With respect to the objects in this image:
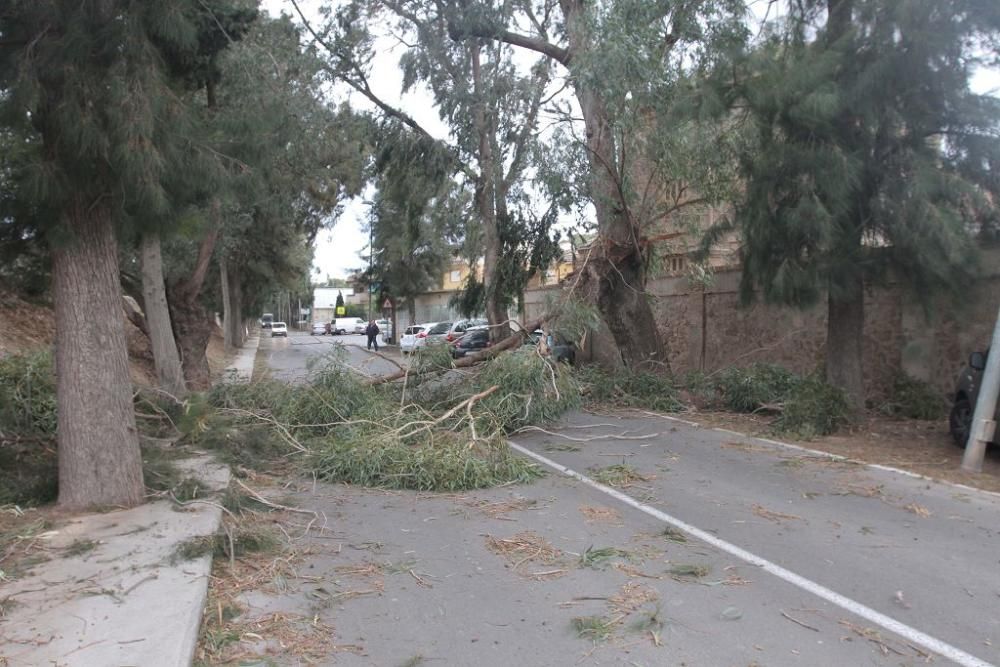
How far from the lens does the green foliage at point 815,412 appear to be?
1202 centimetres

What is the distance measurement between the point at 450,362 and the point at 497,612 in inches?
320

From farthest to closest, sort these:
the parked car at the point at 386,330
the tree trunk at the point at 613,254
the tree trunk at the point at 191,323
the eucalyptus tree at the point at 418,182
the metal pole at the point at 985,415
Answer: the parked car at the point at 386,330 < the eucalyptus tree at the point at 418,182 < the tree trunk at the point at 191,323 < the tree trunk at the point at 613,254 < the metal pole at the point at 985,415

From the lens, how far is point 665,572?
599cm

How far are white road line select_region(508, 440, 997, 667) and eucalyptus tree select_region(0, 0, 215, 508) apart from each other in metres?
4.82

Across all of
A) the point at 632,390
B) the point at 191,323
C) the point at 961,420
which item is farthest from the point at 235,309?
the point at 961,420

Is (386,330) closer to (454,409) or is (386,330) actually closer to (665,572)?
(454,409)

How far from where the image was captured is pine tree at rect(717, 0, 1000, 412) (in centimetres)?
1038

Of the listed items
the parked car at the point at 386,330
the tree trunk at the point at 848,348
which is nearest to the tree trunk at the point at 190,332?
the tree trunk at the point at 848,348

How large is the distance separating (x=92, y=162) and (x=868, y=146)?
9.58 m

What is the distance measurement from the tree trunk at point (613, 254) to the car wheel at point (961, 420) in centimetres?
653

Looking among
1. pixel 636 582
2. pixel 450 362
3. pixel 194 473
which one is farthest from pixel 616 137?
pixel 636 582

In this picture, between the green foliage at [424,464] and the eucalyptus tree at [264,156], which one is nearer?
the eucalyptus tree at [264,156]

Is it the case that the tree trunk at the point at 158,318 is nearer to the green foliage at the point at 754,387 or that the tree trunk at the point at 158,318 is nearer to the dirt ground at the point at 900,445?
the dirt ground at the point at 900,445

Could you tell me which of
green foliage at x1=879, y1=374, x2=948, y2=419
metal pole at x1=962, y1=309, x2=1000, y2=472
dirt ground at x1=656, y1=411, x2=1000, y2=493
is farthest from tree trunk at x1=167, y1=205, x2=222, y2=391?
metal pole at x1=962, y1=309, x2=1000, y2=472
